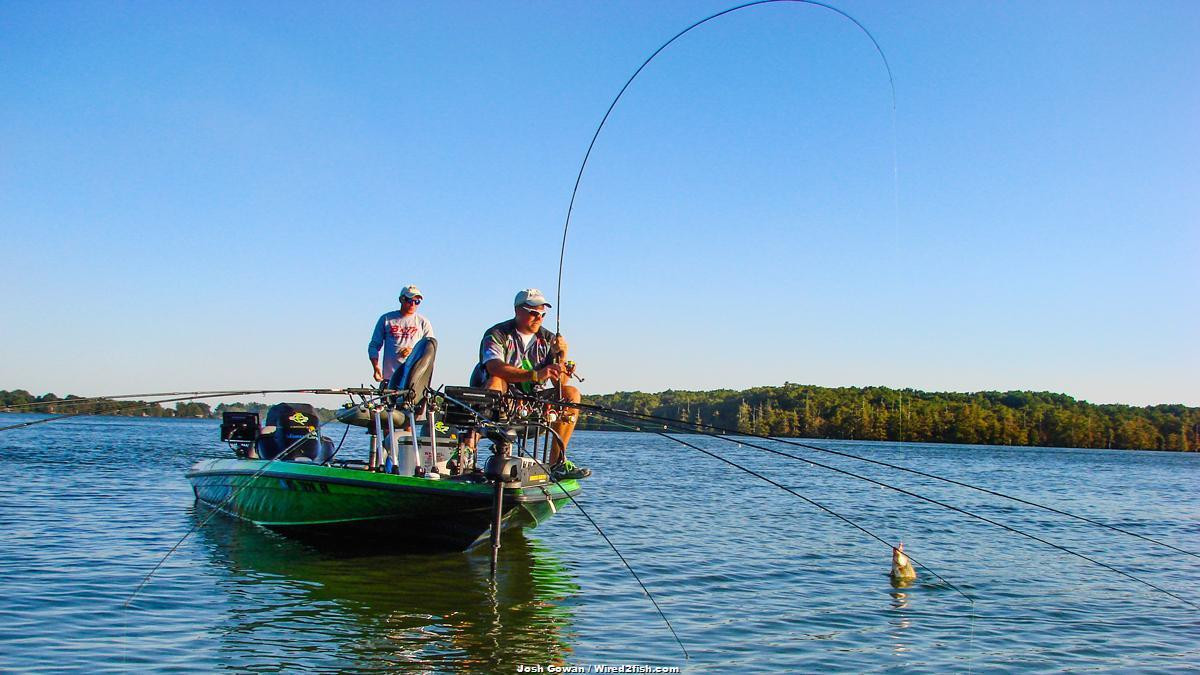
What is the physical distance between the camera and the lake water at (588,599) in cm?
768

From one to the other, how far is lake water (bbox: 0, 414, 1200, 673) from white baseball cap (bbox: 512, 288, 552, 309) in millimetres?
2888

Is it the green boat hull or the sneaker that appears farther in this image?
the sneaker

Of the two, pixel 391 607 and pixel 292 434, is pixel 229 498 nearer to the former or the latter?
pixel 292 434

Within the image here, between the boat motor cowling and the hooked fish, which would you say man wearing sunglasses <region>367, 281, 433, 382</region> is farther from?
the hooked fish

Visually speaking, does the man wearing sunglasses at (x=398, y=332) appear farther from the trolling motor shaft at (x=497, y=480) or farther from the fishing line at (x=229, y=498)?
the trolling motor shaft at (x=497, y=480)

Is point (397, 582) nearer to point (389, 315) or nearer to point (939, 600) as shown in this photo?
point (389, 315)

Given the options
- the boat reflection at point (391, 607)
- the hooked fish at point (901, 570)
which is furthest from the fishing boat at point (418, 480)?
the hooked fish at point (901, 570)

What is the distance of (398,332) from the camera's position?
40.2 feet

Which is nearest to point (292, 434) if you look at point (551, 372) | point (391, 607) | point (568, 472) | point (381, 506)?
point (381, 506)

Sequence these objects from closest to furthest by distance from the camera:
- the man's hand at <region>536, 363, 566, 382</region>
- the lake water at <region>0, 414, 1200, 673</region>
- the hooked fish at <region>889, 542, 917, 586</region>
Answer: the lake water at <region>0, 414, 1200, 673</region> → the man's hand at <region>536, 363, 566, 382</region> → the hooked fish at <region>889, 542, 917, 586</region>

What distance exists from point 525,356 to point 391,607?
3.21m

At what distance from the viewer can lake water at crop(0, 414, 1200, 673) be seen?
25.2ft

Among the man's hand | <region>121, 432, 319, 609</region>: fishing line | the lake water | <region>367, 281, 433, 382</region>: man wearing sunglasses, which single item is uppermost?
<region>367, 281, 433, 382</region>: man wearing sunglasses

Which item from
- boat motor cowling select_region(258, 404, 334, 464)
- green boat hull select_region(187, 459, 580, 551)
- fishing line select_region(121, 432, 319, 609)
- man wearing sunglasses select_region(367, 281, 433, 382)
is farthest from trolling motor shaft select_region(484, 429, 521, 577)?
boat motor cowling select_region(258, 404, 334, 464)
